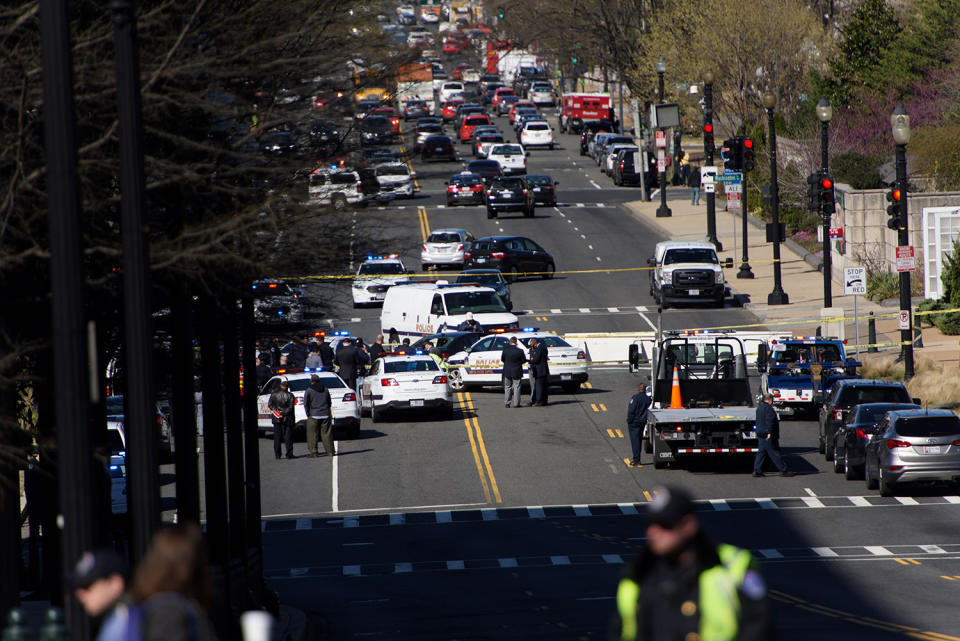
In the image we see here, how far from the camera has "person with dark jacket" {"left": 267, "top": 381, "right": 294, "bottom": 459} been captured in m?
29.6

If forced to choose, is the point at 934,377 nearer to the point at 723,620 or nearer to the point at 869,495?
the point at 869,495

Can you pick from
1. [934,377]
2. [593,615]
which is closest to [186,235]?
[593,615]

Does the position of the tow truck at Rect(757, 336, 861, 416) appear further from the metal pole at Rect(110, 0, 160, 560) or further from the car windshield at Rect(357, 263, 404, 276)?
the metal pole at Rect(110, 0, 160, 560)

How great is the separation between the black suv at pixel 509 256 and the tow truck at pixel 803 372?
1830 centimetres

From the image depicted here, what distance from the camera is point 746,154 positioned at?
50906 millimetres

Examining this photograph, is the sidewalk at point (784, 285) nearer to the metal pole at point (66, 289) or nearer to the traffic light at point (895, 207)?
the traffic light at point (895, 207)

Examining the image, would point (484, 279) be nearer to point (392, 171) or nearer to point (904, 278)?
point (904, 278)

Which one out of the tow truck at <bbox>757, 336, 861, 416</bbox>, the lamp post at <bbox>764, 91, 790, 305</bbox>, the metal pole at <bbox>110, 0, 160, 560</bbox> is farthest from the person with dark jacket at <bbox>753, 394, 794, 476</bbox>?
the lamp post at <bbox>764, 91, 790, 305</bbox>

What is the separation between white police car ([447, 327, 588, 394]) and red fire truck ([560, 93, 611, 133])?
6337cm

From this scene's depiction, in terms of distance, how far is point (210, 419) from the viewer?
1493 centimetres

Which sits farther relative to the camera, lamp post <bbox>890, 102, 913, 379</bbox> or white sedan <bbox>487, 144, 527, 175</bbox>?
white sedan <bbox>487, 144, 527, 175</bbox>

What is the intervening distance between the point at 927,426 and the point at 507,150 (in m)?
53.2

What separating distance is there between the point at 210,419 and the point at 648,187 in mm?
59254

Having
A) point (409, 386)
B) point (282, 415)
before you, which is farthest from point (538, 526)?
point (409, 386)
